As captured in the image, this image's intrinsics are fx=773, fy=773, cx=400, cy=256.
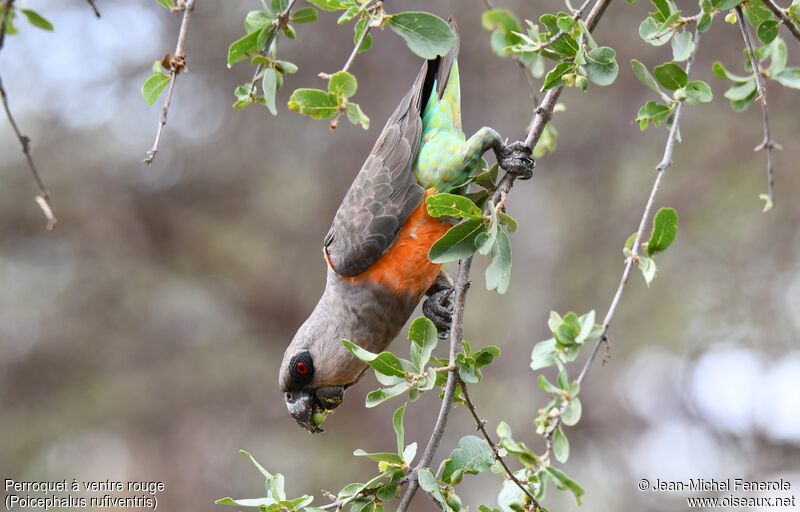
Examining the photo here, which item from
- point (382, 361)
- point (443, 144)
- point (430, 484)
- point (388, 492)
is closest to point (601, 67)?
point (382, 361)

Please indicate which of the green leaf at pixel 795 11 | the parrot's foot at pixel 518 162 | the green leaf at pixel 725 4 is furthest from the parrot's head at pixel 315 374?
the green leaf at pixel 795 11

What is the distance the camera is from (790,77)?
8.91 ft

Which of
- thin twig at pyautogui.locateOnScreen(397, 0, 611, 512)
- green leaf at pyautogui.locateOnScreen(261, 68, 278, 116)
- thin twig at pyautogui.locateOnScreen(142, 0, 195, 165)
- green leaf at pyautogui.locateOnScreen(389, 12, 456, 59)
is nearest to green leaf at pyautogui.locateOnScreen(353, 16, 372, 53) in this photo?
green leaf at pyautogui.locateOnScreen(389, 12, 456, 59)

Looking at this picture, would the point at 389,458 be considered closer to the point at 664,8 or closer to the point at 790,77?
the point at 664,8

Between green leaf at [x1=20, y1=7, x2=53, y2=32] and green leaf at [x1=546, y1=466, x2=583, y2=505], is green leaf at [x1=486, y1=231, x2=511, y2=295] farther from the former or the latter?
green leaf at [x1=20, y1=7, x2=53, y2=32]

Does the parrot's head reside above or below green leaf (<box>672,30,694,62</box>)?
below

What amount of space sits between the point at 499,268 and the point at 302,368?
1.69 meters

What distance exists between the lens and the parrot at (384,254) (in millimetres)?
3947

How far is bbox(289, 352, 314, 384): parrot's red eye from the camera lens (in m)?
3.93

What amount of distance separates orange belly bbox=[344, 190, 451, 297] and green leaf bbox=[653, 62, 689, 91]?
4.89ft

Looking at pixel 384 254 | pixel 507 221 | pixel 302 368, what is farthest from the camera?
A: pixel 384 254

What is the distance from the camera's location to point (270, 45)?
8.94ft

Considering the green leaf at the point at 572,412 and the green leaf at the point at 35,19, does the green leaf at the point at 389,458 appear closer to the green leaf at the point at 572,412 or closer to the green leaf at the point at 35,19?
the green leaf at the point at 572,412

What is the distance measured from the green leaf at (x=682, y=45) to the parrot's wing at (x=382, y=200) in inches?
64.2
